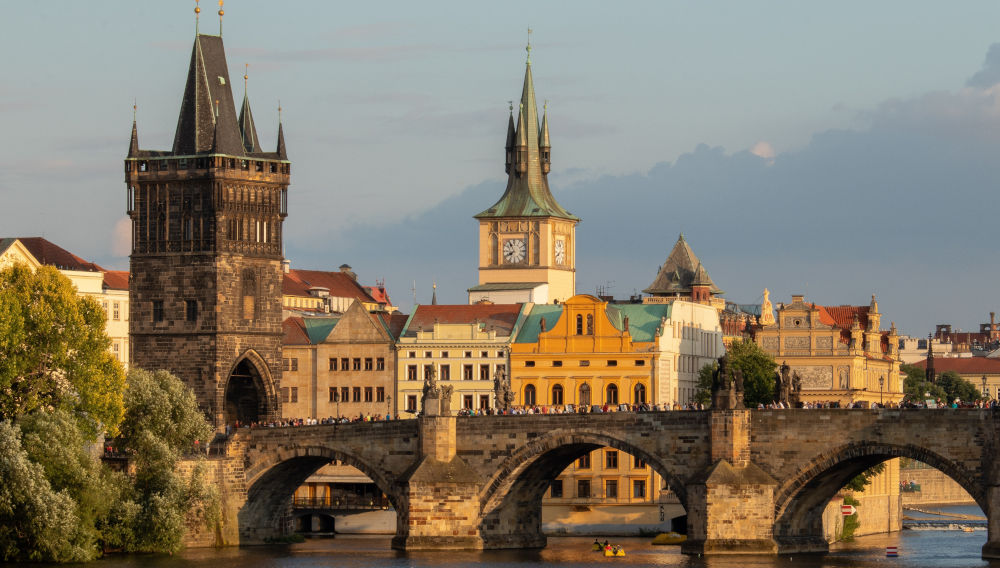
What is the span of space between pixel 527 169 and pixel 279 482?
4776 cm

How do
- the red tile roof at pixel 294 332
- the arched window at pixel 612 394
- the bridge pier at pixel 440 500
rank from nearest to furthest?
the bridge pier at pixel 440 500 → the arched window at pixel 612 394 → the red tile roof at pixel 294 332

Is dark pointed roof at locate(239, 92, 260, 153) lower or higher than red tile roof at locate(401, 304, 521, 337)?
higher

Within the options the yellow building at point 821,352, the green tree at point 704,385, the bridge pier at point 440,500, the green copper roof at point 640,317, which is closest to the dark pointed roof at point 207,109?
the bridge pier at point 440,500

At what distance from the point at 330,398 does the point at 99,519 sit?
35.9 metres

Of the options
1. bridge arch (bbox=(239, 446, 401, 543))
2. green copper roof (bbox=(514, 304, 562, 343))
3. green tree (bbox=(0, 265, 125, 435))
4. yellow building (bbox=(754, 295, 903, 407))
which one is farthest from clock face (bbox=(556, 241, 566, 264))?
green tree (bbox=(0, 265, 125, 435))

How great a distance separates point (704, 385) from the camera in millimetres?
133875

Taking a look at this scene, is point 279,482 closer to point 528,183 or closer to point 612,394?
point 612,394

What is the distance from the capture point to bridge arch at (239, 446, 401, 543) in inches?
4181

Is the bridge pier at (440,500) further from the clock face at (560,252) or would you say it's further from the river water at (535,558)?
the clock face at (560,252)

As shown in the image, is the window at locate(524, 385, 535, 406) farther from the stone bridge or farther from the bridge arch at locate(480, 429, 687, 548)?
the bridge arch at locate(480, 429, 687, 548)

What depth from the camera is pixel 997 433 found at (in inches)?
3661

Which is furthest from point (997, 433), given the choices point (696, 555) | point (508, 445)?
point (508, 445)

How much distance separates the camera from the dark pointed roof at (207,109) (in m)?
116

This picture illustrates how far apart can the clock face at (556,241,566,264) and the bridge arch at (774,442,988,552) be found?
52.9m
